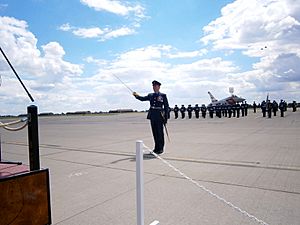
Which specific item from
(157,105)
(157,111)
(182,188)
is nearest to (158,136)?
(157,111)

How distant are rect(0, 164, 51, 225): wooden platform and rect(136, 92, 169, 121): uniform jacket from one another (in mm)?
6038

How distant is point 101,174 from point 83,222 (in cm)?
255

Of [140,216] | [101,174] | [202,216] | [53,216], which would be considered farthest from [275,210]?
[101,174]

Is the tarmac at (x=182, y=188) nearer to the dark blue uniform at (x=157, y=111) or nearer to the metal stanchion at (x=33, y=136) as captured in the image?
the metal stanchion at (x=33, y=136)

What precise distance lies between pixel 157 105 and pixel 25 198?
642cm

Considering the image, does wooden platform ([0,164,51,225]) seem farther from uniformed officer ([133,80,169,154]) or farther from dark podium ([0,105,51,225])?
uniformed officer ([133,80,169,154])

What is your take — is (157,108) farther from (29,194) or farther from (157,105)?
(29,194)

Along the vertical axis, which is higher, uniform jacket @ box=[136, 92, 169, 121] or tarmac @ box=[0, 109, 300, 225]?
uniform jacket @ box=[136, 92, 169, 121]

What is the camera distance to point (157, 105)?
30.2 feet

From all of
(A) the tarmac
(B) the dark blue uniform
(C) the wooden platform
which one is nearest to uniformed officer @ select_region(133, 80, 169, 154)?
(B) the dark blue uniform

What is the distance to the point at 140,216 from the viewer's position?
288 centimetres

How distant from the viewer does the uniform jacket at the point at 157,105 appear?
30.2 ft

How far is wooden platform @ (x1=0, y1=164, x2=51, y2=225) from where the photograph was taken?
286 centimetres

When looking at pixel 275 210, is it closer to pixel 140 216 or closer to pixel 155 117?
pixel 140 216
